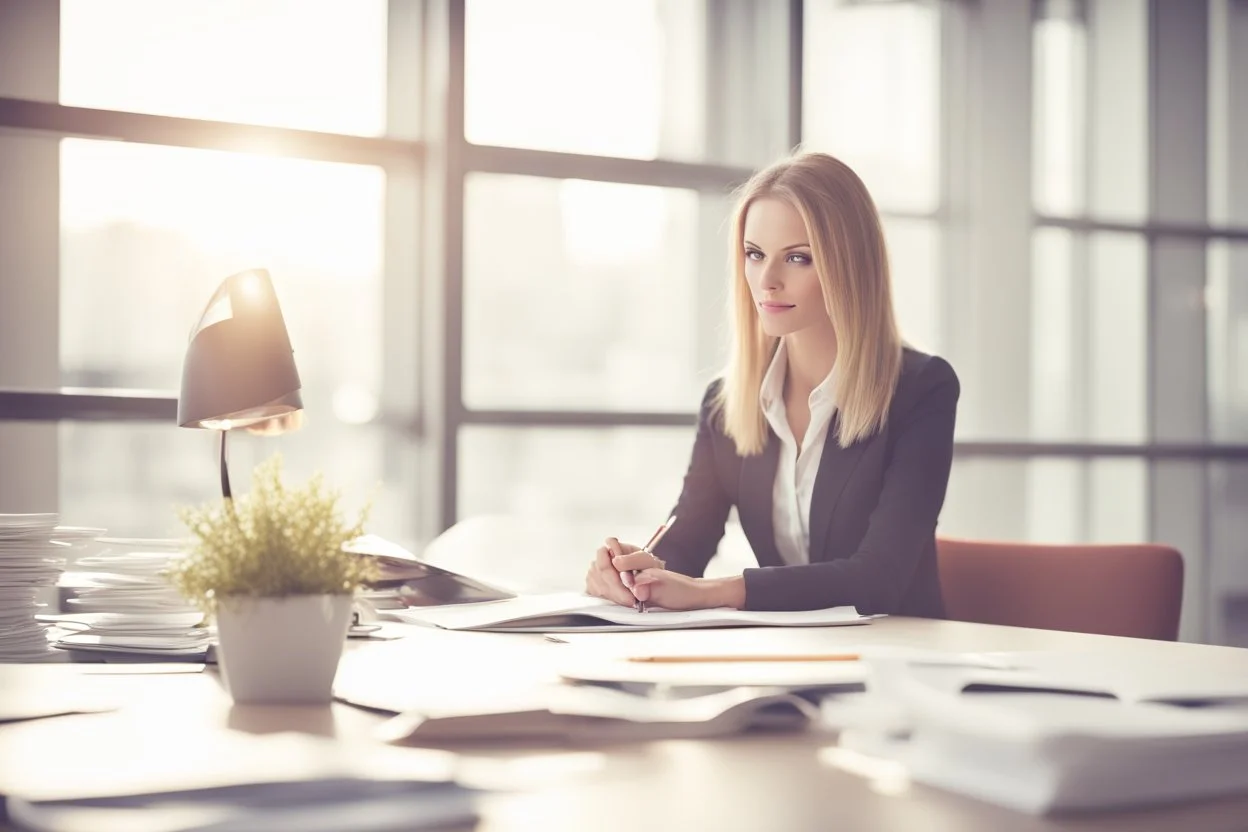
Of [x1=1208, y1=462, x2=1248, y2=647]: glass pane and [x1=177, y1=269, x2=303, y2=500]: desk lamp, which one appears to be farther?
[x1=1208, y1=462, x2=1248, y2=647]: glass pane

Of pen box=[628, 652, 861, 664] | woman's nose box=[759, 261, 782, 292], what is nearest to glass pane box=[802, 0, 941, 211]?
woman's nose box=[759, 261, 782, 292]

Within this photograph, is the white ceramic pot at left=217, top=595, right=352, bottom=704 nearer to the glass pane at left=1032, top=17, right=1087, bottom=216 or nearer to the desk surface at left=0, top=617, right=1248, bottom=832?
the desk surface at left=0, top=617, right=1248, bottom=832

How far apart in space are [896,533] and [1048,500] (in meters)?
2.77

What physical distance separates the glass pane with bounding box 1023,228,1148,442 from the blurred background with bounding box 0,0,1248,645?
0.01m

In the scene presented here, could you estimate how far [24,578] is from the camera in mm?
1410

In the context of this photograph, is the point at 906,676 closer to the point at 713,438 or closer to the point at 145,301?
the point at 713,438

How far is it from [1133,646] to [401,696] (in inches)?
32.2

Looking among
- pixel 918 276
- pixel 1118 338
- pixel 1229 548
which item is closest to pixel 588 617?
pixel 918 276

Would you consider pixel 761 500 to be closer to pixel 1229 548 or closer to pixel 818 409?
pixel 818 409

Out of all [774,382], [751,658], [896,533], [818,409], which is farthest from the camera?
[774,382]

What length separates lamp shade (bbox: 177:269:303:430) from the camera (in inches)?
60.5

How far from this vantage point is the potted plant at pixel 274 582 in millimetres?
976

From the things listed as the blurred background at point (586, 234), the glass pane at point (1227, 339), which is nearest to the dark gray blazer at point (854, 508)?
the blurred background at point (586, 234)

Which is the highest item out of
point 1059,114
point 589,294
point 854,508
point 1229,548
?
point 1059,114
